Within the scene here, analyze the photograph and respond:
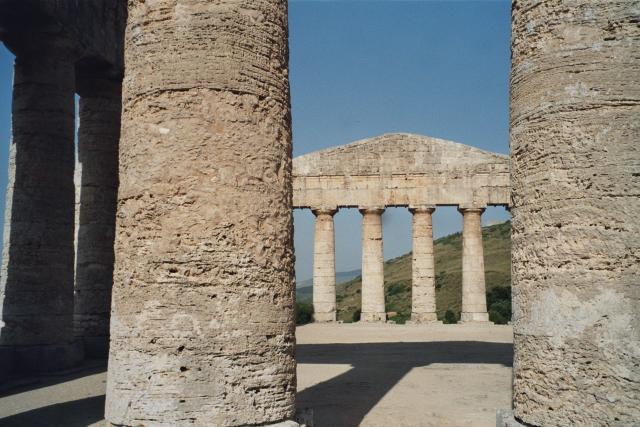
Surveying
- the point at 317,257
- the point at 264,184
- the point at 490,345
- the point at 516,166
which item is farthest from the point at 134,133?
the point at 317,257

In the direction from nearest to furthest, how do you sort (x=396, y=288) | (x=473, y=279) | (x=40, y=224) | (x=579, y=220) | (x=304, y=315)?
(x=579, y=220) < (x=40, y=224) < (x=473, y=279) < (x=304, y=315) < (x=396, y=288)

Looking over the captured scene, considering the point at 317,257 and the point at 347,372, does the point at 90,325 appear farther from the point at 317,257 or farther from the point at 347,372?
the point at 317,257

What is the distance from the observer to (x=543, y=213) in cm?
641

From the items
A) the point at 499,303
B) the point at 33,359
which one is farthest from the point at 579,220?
the point at 499,303

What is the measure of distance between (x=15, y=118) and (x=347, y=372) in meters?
9.70

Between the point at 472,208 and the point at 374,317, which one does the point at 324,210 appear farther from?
the point at 472,208

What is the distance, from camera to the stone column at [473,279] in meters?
28.4

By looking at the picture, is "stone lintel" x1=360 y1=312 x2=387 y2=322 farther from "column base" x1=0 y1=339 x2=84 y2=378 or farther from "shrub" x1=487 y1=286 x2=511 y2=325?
"column base" x1=0 y1=339 x2=84 y2=378

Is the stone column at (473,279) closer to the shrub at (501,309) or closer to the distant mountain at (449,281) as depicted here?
the distant mountain at (449,281)

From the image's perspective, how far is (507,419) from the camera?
263 inches

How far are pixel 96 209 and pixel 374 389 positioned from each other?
9.31 meters

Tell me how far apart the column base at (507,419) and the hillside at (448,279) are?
2777cm

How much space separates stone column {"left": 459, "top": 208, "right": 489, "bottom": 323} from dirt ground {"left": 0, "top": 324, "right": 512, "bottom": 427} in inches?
329

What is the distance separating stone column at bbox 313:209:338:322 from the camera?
29516mm
